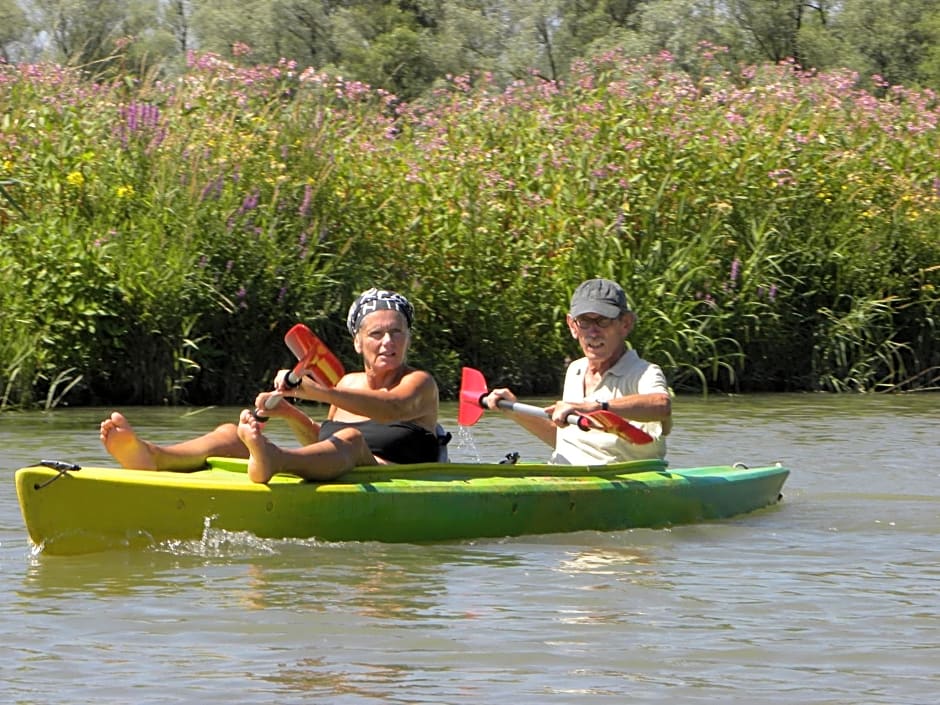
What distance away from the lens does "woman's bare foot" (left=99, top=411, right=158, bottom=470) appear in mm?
6883

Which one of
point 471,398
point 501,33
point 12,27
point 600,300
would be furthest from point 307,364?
point 12,27

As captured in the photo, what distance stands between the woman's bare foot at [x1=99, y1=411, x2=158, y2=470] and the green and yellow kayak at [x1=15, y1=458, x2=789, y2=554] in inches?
4.6

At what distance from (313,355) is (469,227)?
6.67 metres

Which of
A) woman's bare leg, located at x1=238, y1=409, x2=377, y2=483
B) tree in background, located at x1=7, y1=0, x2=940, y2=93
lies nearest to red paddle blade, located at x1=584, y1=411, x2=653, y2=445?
woman's bare leg, located at x1=238, y1=409, x2=377, y2=483

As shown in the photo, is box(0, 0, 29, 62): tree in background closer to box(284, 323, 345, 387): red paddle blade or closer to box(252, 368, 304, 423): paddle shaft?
box(284, 323, 345, 387): red paddle blade

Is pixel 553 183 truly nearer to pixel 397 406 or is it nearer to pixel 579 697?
pixel 397 406

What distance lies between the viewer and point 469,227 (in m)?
13.7

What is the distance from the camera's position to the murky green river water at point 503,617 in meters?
4.99

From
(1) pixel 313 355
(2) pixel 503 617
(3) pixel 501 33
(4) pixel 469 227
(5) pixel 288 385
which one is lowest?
(2) pixel 503 617

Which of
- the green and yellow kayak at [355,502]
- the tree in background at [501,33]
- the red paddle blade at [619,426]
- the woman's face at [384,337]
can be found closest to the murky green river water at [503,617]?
the green and yellow kayak at [355,502]

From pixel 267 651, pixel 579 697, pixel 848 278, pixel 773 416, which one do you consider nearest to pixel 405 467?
pixel 267 651

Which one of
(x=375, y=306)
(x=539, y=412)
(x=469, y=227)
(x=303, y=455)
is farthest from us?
(x=469, y=227)

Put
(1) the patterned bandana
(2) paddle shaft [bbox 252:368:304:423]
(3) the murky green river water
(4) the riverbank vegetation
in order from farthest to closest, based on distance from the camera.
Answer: (4) the riverbank vegetation < (1) the patterned bandana < (2) paddle shaft [bbox 252:368:304:423] < (3) the murky green river water

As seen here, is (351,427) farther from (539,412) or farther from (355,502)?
(539,412)
